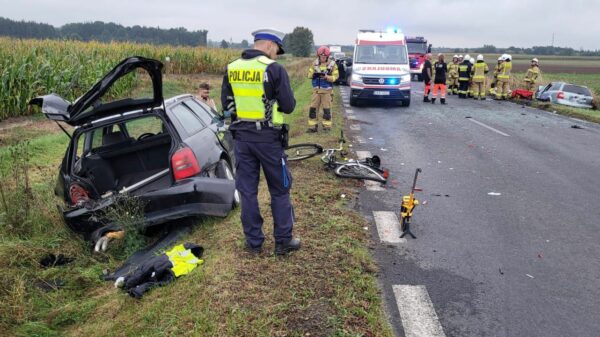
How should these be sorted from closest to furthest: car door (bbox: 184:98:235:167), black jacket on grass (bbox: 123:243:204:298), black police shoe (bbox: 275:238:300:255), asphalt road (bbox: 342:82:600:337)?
asphalt road (bbox: 342:82:600:337) → black jacket on grass (bbox: 123:243:204:298) → black police shoe (bbox: 275:238:300:255) → car door (bbox: 184:98:235:167)

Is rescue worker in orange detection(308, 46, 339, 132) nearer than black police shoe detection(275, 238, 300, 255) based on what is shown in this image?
No

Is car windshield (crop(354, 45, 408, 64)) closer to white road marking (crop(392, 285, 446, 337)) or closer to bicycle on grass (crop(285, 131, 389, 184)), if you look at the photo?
bicycle on grass (crop(285, 131, 389, 184))

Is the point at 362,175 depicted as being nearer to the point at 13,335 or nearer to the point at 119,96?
the point at 13,335

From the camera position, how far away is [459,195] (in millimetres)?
6172

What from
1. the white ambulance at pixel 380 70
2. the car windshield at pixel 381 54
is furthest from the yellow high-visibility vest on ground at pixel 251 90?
the car windshield at pixel 381 54

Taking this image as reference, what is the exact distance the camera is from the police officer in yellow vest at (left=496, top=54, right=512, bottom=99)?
1847 cm

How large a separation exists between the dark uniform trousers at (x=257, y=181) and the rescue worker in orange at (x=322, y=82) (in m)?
6.41

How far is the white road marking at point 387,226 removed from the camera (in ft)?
15.4

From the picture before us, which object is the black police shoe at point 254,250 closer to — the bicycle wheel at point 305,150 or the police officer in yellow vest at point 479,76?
the bicycle wheel at point 305,150

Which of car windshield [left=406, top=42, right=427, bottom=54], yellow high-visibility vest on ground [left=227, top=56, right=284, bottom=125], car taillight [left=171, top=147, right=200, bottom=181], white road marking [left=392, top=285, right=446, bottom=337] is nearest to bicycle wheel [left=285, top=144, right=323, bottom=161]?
car taillight [left=171, top=147, right=200, bottom=181]

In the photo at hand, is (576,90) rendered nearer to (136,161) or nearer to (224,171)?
(224,171)

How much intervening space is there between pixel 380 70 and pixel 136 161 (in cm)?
1076

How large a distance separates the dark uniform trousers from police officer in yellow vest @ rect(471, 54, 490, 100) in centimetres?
1624

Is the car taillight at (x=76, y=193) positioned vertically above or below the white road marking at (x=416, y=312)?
above
